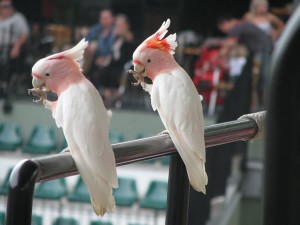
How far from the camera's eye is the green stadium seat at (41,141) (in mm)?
7820

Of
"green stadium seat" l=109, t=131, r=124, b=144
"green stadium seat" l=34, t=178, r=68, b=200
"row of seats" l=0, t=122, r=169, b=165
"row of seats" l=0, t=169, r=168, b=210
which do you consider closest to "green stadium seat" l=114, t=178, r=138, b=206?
"row of seats" l=0, t=169, r=168, b=210

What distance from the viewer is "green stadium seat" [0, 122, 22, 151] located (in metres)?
7.89

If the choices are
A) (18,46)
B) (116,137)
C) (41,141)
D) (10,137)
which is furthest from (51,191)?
(18,46)

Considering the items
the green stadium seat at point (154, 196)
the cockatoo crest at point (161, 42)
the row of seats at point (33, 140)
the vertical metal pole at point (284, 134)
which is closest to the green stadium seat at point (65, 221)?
the green stadium seat at point (154, 196)

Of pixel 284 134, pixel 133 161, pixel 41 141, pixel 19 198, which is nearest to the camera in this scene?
pixel 284 134

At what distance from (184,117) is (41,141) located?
22.0ft

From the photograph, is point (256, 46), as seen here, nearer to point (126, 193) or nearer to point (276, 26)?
point (276, 26)

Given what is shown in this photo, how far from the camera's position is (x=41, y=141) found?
25.7 feet

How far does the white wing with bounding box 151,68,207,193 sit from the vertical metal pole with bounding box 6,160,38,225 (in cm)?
46

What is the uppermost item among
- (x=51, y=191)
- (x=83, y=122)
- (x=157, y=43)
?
(x=157, y=43)

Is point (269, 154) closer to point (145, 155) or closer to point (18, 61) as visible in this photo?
point (145, 155)

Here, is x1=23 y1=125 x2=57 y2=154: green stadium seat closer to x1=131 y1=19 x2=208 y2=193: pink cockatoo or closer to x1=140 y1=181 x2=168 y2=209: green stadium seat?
x1=140 y1=181 x2=168 y2=209: green stadium seat

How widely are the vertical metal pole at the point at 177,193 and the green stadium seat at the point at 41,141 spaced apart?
6.69 meters

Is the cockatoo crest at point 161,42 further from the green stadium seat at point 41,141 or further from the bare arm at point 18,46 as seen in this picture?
the bare arm at point 18,46
